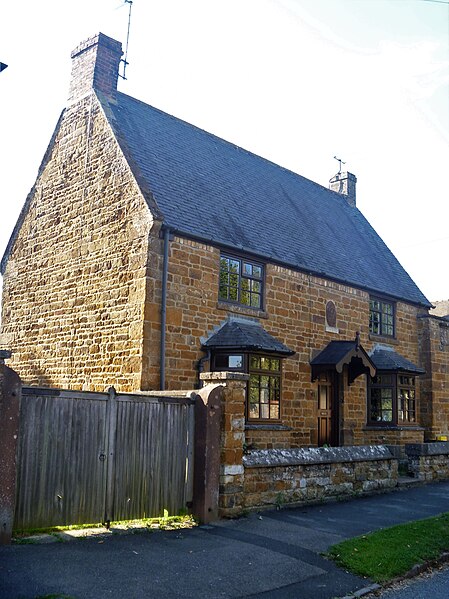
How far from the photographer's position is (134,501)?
9164 mm

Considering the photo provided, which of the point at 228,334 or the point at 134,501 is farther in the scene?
the point at 228,334

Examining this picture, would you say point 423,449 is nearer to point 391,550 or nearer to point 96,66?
point 391,550

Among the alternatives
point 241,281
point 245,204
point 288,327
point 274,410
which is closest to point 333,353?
point 288,327

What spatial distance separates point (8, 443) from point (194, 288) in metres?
7.49

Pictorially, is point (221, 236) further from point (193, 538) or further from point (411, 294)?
point (411, 294)

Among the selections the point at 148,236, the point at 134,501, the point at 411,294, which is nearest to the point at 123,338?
the point at 148,236

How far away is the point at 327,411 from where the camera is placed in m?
18.3

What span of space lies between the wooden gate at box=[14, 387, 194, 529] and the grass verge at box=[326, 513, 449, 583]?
9.15ft

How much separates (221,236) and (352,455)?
621cm

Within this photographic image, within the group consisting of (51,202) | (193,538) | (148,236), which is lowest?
(193,538)

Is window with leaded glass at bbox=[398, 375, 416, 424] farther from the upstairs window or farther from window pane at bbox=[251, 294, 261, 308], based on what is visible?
the upstairs window

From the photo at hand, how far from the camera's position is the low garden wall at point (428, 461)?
1633 cm

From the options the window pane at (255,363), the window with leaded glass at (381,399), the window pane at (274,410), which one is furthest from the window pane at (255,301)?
the window with leaded glass at (381,399)

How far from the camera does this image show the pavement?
21.1 ft
